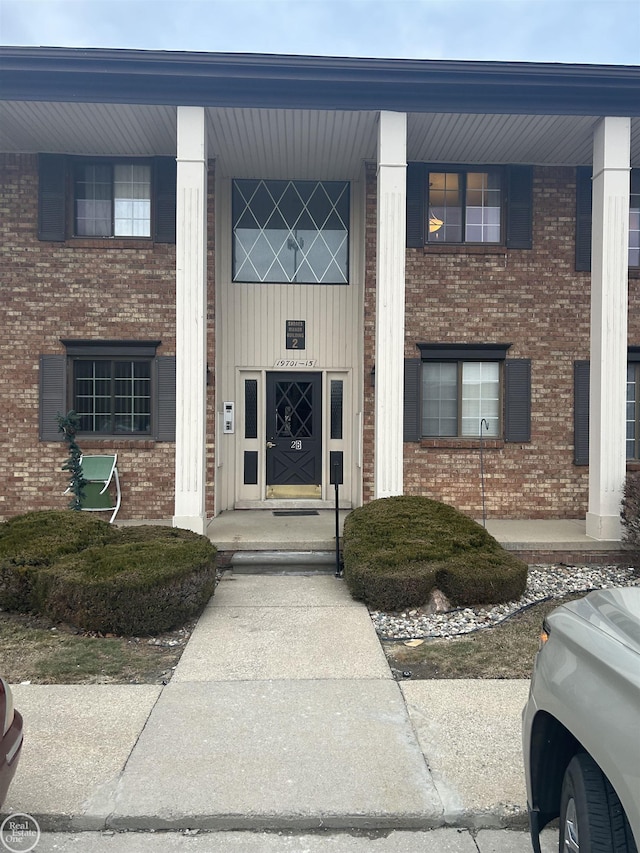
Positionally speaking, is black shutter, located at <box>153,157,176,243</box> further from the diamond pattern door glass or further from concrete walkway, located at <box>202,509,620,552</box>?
concrete walkway, located at <box>202,509,620,552</box>

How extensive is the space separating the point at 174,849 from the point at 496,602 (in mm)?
4141

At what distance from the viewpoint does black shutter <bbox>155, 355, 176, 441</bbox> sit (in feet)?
31.0

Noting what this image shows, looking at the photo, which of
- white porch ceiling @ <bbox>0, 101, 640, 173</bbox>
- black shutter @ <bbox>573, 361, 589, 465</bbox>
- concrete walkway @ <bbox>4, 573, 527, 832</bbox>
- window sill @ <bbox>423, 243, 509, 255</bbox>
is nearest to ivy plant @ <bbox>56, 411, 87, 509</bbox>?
white porch ceiling @ <bbox>0, 101, 640, 173</bbox>

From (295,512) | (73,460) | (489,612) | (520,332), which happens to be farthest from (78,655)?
(520,332)

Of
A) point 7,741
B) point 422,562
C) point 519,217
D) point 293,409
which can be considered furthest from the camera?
point 293,409

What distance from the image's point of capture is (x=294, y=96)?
7.93 metres

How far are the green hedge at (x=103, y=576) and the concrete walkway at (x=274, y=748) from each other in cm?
59

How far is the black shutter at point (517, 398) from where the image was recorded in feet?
31.7

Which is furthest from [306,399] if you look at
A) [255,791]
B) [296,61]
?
[255,791]

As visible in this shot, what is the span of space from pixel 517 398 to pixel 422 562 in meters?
4.36

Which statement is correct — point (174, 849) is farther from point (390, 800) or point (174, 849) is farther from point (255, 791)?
point (390, 800)

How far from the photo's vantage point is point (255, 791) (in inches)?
122

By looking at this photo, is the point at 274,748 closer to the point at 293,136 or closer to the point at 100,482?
the point at 100,482

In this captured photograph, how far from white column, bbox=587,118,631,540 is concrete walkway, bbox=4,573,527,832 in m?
4.44
